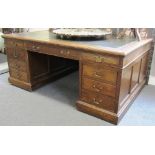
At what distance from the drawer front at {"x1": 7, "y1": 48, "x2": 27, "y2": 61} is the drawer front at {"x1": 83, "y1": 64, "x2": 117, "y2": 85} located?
862mm

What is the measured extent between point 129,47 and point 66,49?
582 mm

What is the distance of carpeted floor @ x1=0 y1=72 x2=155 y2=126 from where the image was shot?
186 centimetres

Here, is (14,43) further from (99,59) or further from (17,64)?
(99,59)

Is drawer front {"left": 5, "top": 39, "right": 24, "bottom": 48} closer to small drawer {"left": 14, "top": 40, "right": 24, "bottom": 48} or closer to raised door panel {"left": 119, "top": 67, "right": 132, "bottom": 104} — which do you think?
small drawer {"left": 14, "top": 40, "right": 24, "bottom": 48}

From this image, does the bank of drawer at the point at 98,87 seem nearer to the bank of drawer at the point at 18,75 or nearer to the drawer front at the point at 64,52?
the drawer front at the point at 64,52

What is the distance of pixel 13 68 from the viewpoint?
99.1 inches

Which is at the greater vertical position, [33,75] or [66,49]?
[66,49]

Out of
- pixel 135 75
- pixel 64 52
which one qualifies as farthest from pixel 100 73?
pixel 135 75

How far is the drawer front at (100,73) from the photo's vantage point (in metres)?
1.71

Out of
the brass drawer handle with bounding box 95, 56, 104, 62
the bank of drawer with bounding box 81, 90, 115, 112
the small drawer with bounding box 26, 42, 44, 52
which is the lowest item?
the bank of drawer with bounding box 81, 90, 115, 112

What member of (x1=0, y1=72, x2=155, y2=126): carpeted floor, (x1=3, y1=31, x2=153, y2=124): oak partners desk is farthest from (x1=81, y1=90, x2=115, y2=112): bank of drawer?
(x1=0, y1=72, x2=155, y2=126): carpeted floor

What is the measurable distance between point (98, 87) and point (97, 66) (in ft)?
0.66

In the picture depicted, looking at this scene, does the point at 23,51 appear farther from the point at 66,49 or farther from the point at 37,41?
the point at 66,49
